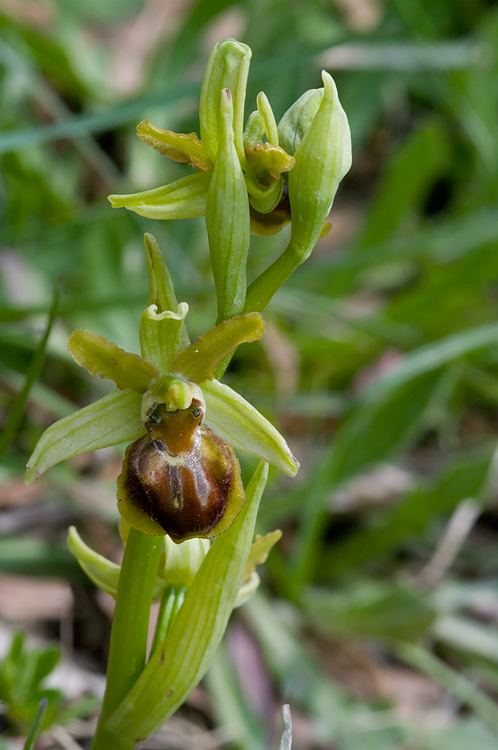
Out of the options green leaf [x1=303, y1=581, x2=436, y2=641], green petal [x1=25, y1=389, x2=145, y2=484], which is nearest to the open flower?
green petal [x1=25, y1=389, x2=145, y2=484]

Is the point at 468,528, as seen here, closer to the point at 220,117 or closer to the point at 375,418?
the point at 375,418

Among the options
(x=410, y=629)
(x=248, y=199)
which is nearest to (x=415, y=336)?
(x=410, y=629)

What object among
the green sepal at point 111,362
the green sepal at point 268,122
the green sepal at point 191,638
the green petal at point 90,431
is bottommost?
the green sepal at point 191,638

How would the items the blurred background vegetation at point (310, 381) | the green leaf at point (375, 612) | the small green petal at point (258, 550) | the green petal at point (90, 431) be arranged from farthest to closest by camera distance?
1. the green leaf at point (375, 612)
2. the blurred background vegetation at point (310, 381)
3. the small green petal at point (258, 550)
4. the green petal at point (90, 431)

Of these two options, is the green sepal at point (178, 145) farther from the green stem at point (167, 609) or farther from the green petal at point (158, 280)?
the green stem at point (167, 609)

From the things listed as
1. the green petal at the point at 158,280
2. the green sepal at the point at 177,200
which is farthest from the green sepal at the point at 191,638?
the green sepal at the point at 177,200

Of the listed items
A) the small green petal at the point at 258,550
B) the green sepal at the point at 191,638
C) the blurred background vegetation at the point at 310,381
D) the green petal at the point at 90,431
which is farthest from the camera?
the blurred background vegetation at the point at 310,381
